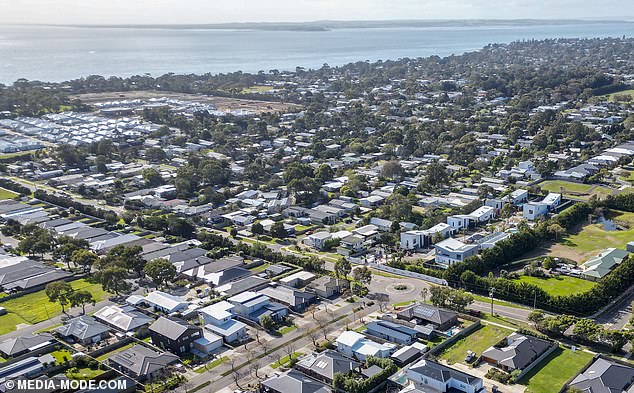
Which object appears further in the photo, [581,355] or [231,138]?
[231,138]

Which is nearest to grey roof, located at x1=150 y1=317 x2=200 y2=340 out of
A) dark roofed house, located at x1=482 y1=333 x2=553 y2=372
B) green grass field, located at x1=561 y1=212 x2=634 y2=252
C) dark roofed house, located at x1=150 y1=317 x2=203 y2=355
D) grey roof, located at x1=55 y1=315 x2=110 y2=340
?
dark roofed house, located at x1=150 y1=317 x2=203 y2=355

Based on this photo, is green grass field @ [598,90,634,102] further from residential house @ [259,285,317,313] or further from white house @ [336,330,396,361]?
white house @ [336,330,396,361]

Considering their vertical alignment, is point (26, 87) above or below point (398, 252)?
above

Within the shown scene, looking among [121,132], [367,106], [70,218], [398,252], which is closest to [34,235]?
[70,218]

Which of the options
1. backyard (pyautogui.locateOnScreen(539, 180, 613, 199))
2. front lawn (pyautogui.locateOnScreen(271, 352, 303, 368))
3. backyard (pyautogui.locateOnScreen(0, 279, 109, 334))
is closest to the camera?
front lawn (pyautogui.locateOnScreen(271, 352, 303, 368))

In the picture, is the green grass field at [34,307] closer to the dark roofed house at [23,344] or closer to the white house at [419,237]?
the dark roofed house at [23,344]

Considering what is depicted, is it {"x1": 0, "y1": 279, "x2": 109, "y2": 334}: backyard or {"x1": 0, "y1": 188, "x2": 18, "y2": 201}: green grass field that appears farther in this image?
{"x1": 0, "y1": 188, "x2": 18, "y2": 201}: green grass field

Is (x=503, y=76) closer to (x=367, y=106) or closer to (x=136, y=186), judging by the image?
(x=367, y=106)
